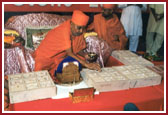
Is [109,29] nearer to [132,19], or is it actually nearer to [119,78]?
[132,19]

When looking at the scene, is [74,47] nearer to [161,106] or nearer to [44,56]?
[44,56]

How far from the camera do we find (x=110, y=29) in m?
3.25

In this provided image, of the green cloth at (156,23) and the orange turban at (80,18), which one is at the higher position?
the green cloth at (156,23)

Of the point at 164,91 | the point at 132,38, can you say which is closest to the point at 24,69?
the point at 164,91

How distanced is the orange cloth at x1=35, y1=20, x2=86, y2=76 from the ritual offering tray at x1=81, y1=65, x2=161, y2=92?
0.36 metres

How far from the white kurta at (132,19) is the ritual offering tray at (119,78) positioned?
7.43 ft

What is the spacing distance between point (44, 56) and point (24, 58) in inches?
27.7

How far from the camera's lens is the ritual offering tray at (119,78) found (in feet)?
5.58

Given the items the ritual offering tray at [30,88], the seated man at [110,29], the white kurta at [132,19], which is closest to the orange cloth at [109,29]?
the seated man at [110,29]

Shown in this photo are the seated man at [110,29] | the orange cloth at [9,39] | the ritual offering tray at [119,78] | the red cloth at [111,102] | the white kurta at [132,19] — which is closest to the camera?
the red cloth at [111,102]

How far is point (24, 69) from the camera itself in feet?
9.17

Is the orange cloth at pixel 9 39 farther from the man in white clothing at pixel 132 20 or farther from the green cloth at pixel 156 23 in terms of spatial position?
the green cloth at pixel 156 23

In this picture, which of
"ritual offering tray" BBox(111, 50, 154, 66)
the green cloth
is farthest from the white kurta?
"ritual offering tray" BBox(111, 50, 154, 66)

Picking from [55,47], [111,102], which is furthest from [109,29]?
[111,102]
